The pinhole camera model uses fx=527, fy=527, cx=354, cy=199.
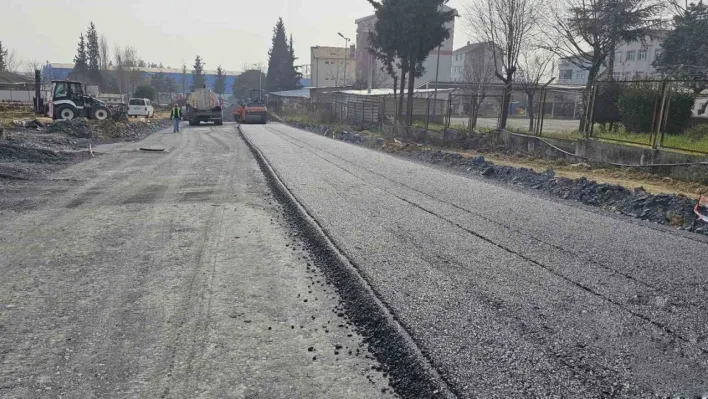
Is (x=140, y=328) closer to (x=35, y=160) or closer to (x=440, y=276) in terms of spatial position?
(x=440, y=276)

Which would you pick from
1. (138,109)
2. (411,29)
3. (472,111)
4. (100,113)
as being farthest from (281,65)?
(472,111)

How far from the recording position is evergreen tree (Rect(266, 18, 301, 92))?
88.6m

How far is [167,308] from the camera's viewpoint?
178 inches

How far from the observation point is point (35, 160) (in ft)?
45.6

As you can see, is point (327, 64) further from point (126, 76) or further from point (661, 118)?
point (661, 118)

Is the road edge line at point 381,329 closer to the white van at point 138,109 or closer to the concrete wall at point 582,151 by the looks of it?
the concrete wall at point 582,151

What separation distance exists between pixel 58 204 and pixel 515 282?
7.65 m

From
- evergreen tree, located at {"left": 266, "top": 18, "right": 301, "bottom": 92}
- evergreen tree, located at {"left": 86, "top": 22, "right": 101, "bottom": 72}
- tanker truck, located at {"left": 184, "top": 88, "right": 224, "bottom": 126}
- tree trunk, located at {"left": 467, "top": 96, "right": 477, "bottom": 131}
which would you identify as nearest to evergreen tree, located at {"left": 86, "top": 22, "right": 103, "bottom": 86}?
evergreen tree, located at {"left": 86, "top": 22, "right": 101, "bottom": 72}

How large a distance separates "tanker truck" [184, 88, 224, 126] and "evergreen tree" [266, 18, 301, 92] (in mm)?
51828

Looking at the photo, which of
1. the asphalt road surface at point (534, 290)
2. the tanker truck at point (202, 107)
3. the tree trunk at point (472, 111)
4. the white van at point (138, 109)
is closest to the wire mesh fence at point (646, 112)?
the tree trunk at point (472, 111)

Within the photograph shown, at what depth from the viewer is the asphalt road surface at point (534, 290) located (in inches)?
137

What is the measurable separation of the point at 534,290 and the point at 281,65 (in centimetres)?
8832

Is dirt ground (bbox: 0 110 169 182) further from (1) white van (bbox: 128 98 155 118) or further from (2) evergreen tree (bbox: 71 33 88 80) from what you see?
(2) evergreen tree (bbox: 71 33 88 80)

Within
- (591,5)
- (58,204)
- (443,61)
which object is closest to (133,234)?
(58,204)
